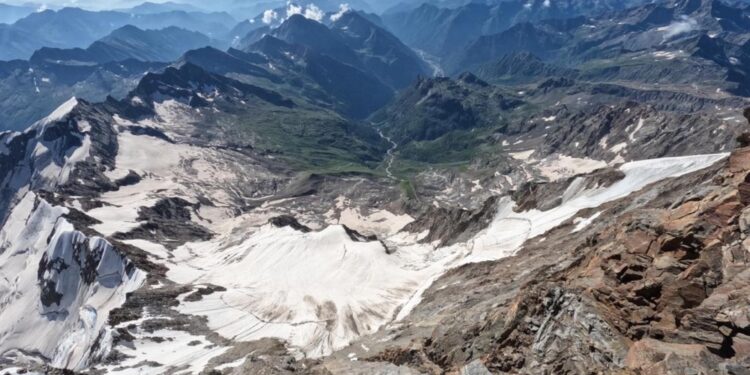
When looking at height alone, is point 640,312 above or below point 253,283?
above

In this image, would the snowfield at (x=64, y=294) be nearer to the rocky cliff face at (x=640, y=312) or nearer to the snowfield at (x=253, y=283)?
the snowfield at (x=253, y=283)

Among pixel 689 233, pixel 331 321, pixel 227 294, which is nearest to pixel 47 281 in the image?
pixel 227 294

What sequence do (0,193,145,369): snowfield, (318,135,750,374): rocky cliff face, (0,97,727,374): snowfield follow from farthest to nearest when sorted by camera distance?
(0,193,145,369): snowfield
(0,97,727,374): snowfield
(318,135,750,374): rocky cliff face

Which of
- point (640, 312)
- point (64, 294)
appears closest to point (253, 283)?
point (64, 294)

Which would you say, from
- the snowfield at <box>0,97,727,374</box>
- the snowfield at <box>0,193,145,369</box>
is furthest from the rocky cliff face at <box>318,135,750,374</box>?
the snowfield at <box>0,193,145,369</box>

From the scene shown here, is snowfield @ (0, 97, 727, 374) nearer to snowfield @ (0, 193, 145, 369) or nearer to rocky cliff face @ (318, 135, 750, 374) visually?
snowfield @ (0, 193, 145, 369)

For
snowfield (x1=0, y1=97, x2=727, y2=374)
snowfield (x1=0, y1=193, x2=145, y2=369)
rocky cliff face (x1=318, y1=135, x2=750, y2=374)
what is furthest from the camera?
snowfield (x1=0, y1=193, x2=145, y2=369)

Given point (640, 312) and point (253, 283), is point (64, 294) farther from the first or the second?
point (640, 312)

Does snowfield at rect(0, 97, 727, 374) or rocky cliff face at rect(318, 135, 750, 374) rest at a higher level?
rocky cliff face at rect(318, 135, 750, 374)

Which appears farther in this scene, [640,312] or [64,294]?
[64,294]

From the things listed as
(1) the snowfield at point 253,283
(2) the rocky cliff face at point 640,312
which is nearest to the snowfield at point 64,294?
(1) the snowfield at point 253,283

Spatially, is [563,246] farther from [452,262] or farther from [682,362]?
[682,362]
